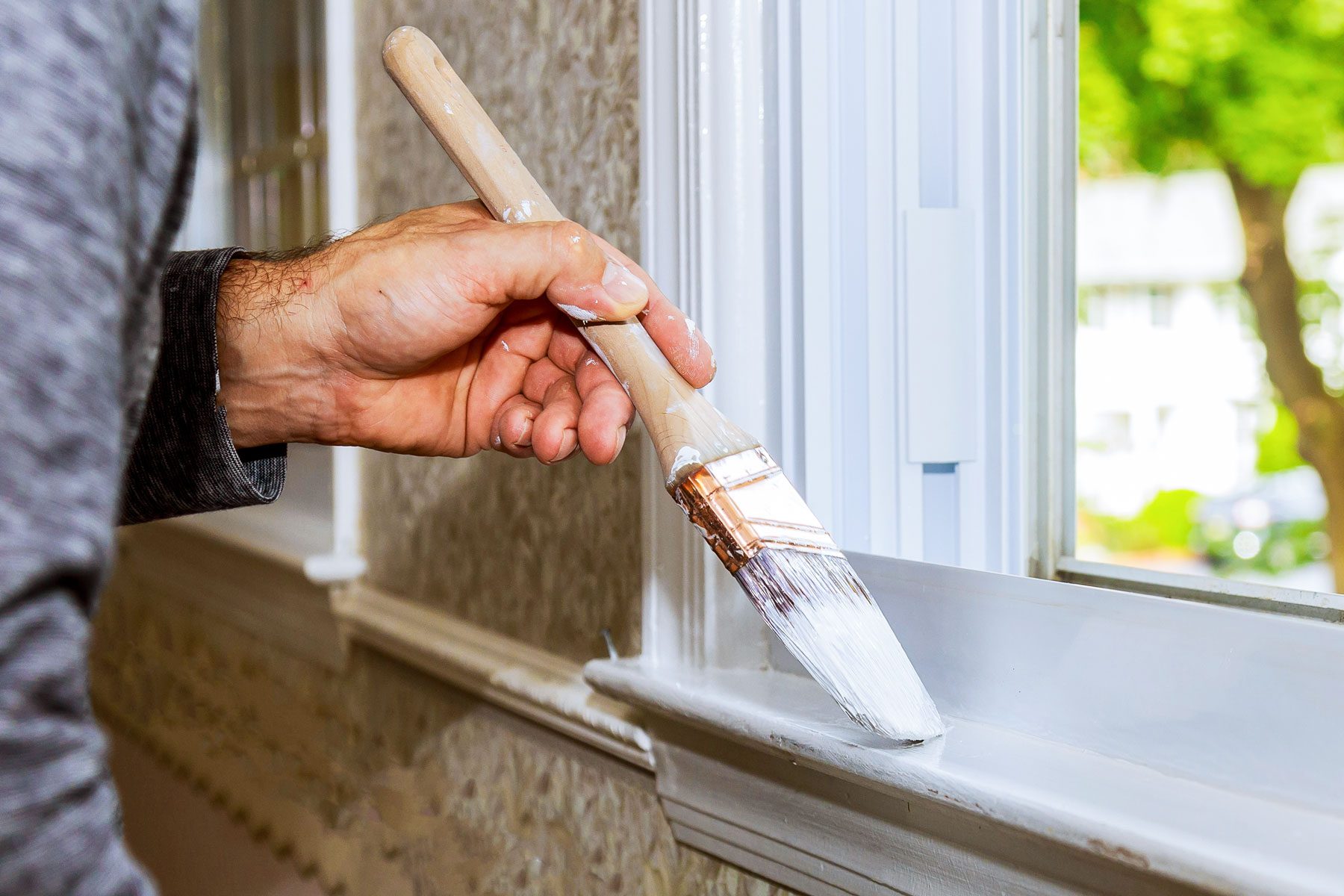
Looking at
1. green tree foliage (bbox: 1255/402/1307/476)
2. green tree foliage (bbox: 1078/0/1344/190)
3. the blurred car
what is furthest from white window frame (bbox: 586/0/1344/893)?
the blurred car

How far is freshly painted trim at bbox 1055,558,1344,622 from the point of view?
491 mm

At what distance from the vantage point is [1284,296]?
304 centimetres

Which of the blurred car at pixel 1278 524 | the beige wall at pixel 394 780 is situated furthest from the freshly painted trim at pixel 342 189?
the blurred car at pixel 1278 524

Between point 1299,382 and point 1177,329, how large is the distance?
77cm

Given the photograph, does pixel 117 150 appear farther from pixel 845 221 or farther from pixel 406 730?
pixel 406 730

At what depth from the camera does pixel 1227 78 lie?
131 inches

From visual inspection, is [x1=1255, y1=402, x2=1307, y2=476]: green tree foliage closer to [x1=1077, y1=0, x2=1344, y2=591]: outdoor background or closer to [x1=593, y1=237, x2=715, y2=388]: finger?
[x1=1077, y1=0, x2=1344, y2=591]: outdoor background

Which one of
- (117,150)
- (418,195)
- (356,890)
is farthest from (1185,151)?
(117,150)

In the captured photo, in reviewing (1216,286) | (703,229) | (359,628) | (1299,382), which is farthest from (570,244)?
(1216,286)

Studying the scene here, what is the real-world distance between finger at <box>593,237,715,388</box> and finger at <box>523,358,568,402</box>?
0.16m

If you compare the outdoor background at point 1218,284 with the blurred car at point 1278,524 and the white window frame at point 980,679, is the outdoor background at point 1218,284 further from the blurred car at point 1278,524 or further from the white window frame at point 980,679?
the white window frame at point 980,679

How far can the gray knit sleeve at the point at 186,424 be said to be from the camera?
2.12ft

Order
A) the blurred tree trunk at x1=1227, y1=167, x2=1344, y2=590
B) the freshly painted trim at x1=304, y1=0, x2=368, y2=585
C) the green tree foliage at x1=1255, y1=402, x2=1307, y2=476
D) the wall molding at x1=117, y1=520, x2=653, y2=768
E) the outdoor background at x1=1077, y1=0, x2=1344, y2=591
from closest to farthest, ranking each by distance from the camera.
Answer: the wall molding at x1=117, y1=520, x2=653, y2=768
the freshly painted trim at x1=304, y1=0, x2=368, y2=585
the blurred tree trunk at x1=1227, y1=167, x2=1344, y2=590
the outdoor background at x1=1077, y1=0, x2=1344, y2=591
the green tree foliage at x1=1255, y1=402, x2=1307, y2=476

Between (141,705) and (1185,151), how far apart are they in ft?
11.7
